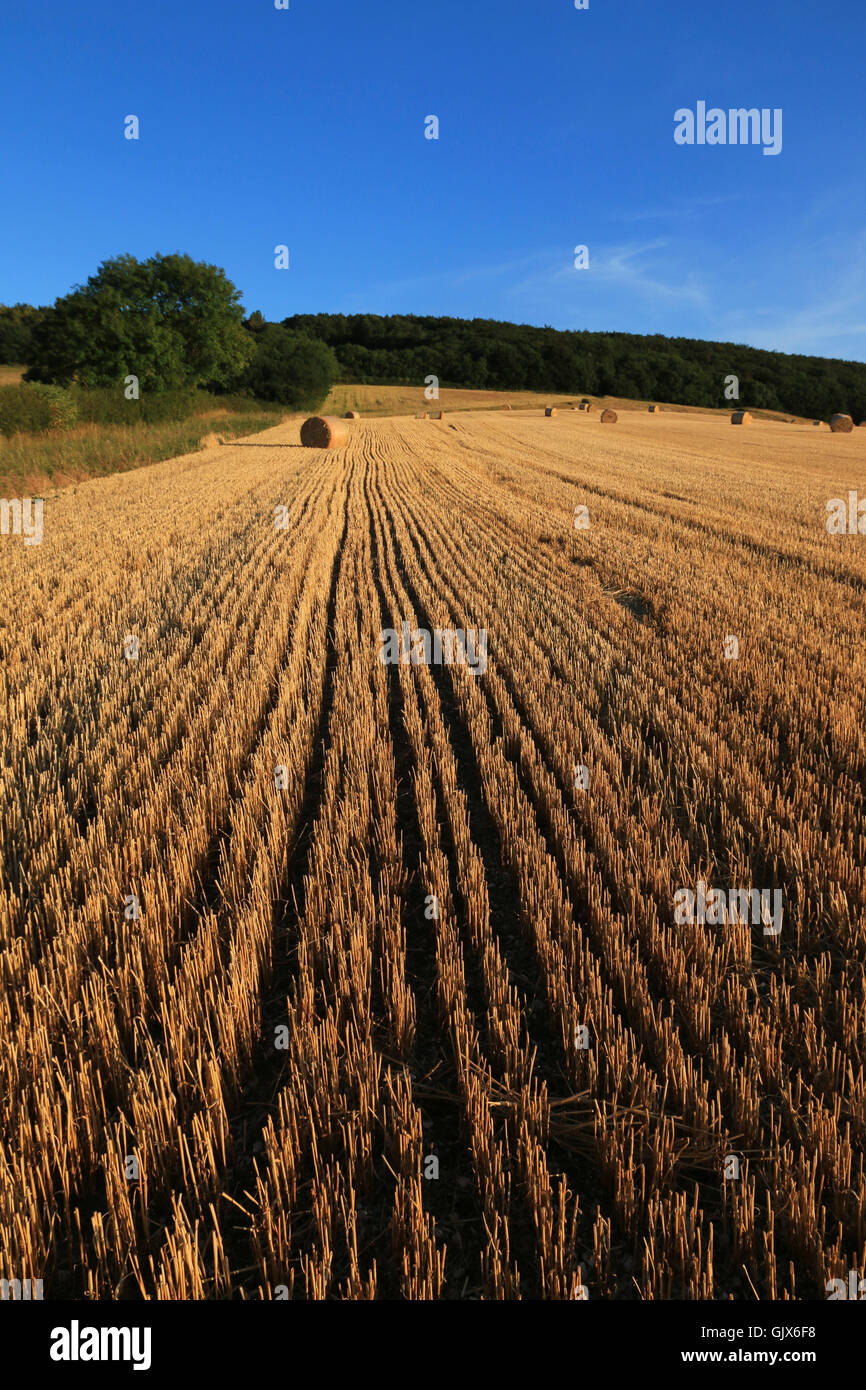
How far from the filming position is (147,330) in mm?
50656

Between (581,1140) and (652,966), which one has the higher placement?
(652,966)

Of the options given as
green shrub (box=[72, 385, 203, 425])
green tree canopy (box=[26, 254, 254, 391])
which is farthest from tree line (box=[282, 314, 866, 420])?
green shrub (box=[72, 385, 203, 425])

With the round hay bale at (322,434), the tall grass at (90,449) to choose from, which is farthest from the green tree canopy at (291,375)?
the round hay bale at (322,434)

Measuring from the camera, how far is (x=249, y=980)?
319cm

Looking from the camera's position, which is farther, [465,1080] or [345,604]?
[345,604]

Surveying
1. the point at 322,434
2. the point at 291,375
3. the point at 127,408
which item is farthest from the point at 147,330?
the point at 322,434

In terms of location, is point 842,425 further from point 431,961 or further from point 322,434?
point 431,961

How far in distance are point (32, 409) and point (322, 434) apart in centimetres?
1269

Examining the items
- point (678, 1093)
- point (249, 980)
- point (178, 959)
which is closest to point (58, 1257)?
point (249, 980)

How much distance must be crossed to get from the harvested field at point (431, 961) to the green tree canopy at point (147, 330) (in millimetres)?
49739

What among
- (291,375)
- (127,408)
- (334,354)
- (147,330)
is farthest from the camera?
(334,354)

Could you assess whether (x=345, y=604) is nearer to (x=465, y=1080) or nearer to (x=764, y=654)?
(x=764, y=654)

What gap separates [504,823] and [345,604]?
5554 millimetres

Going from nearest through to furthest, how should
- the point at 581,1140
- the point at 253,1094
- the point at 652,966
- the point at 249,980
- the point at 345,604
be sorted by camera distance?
1. the point at 581,1140
2. the point at 253,1094
3. the point at 249,980
4. the point at 652,966
5. the point at 345,604
